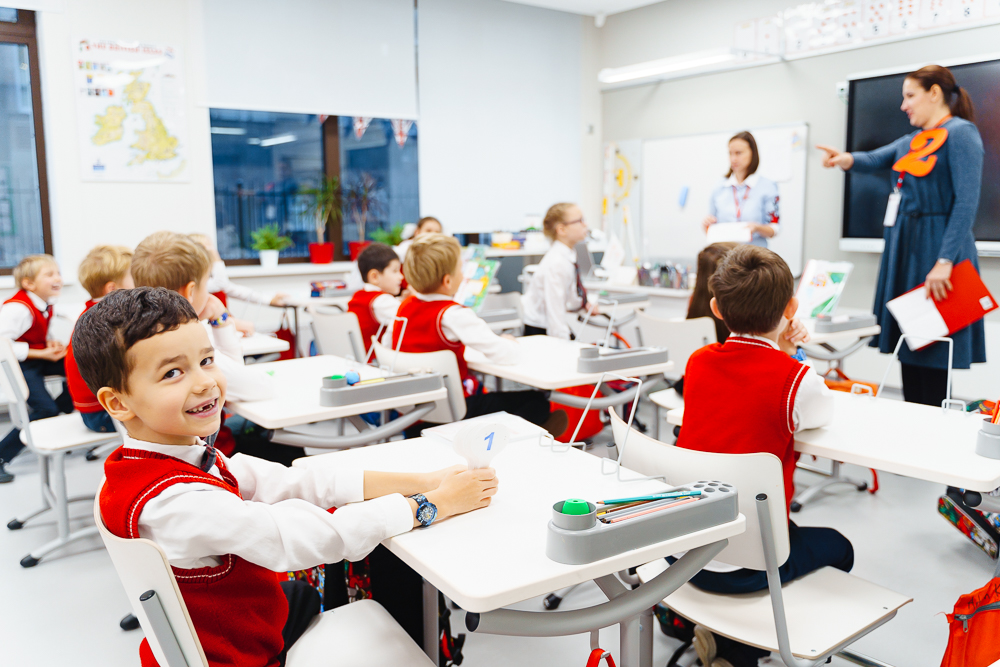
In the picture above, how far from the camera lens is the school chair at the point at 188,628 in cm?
93

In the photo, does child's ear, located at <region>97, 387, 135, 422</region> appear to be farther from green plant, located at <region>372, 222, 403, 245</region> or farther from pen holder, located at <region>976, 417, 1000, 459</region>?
green plant, located at <region>372, 222, 403, 245</region>

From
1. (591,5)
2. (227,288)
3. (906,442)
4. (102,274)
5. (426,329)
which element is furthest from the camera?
(591,5)

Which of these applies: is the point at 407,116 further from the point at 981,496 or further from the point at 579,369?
the point at 981,496

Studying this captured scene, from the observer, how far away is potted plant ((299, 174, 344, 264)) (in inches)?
229

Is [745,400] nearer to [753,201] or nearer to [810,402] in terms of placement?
[810,402]

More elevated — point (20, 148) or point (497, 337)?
point (20, 148)

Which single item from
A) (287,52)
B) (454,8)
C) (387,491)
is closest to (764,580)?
(387,491)

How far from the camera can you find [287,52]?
213 inches

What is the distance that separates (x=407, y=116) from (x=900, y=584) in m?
4.82

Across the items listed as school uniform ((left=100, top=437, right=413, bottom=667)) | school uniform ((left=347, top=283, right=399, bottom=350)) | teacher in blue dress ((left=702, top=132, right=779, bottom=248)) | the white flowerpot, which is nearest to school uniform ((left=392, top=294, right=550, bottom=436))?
school uniform ((left=347, top=283, right=399, bottom=350))

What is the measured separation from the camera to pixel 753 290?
169 cm

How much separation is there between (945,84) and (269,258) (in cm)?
432

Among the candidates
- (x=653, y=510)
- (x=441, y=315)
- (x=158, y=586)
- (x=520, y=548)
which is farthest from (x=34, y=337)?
(x=653, y=510)

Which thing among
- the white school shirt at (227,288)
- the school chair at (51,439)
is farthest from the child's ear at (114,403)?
the white school shirt at (227,288)
